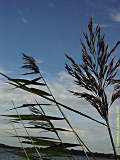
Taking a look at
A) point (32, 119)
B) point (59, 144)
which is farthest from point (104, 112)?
point (32, 119)

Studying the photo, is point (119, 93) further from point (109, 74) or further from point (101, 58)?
point (101, 58)

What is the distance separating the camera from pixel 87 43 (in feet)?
8.83

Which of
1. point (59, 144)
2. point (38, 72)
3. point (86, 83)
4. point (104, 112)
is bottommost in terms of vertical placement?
Answer: point (59, 144)

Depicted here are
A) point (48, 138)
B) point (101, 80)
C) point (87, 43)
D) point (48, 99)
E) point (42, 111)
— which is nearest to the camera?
point (48, 99)

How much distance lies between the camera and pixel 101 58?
99.6 inches

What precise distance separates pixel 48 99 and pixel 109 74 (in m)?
0.94

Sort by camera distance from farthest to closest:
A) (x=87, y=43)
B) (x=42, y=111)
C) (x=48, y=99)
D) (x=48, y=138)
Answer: (x=87, y=43) < (x=42, y=111) < (x=48, y=138) < (x=48, y=99)

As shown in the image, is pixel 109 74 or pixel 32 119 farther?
pixel 109 74

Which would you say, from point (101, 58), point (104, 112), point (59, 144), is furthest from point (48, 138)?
point (101, 58)

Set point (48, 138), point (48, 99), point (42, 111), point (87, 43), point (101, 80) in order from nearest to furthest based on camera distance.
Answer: point (48, 99), point (48, 138), point (42, 111), point (101, 80), point (87, 43)

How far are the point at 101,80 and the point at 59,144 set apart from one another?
0.85 metres

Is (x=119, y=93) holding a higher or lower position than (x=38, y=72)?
lower

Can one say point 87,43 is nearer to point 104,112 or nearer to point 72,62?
point 72,62

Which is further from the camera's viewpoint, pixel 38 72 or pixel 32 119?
pixel 38 72
